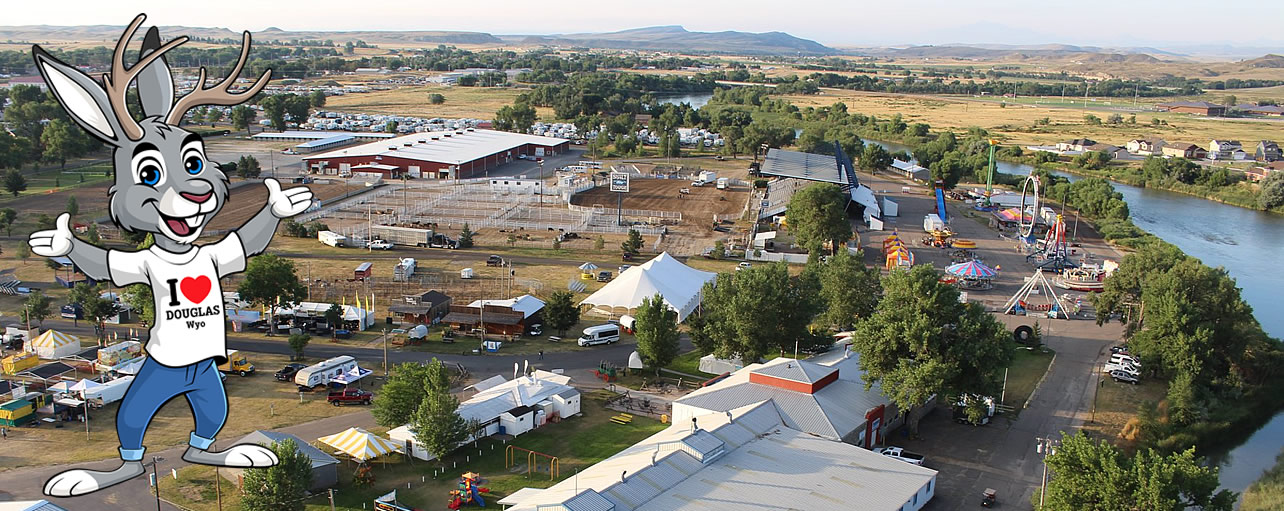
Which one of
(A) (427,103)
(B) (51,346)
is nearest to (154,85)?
(B) (51,346)

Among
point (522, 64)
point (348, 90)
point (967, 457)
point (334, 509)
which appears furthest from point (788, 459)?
point (522, 64)

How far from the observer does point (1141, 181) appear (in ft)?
186

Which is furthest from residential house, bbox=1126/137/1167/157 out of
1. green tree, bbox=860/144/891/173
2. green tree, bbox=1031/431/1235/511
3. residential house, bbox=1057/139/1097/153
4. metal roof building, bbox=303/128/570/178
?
green tree, bbox=1031/431/1235/511

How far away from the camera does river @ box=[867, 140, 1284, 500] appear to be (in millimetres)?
20016

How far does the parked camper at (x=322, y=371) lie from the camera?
20.4 meters

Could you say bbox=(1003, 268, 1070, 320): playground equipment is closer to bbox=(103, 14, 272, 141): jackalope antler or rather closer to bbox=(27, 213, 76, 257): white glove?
bbox=(103, 14, 272, 141): jackalope antler

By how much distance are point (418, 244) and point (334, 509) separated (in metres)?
20.8

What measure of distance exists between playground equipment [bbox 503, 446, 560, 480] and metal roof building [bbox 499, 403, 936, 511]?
1.08 m

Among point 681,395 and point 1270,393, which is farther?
point 1270,393

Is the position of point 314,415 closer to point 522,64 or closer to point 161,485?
point 161,485

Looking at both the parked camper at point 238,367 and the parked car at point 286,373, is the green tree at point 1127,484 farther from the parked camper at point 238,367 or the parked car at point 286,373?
the parked camper at point 238,367

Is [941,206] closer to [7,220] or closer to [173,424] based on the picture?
[173,424]

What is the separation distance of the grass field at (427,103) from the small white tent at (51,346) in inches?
2397

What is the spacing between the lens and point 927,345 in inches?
739
